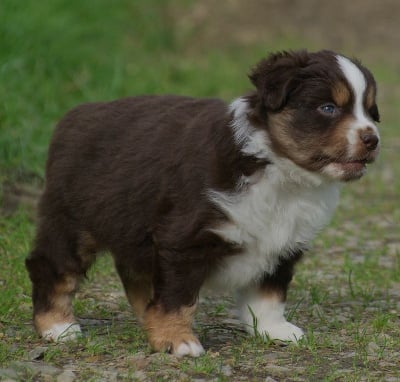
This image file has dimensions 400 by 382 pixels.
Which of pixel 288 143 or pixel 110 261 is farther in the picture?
pixel 110 261

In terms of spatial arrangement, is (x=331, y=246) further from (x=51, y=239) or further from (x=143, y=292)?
→ (x=51, y=239)

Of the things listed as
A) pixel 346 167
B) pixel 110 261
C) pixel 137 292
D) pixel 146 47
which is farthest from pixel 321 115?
pixel 146 47

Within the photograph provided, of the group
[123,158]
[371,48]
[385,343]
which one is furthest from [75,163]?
[371,48]

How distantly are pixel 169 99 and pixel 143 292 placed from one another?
1.10 meters

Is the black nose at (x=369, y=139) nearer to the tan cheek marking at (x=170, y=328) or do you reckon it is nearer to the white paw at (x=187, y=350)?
the tan cheek marking at (x=170, y=328)

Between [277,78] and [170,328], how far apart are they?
4.27 ft

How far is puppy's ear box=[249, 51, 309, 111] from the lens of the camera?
16.1 feet

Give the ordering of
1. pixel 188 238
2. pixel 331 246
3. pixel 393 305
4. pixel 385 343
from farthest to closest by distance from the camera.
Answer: pixel 331 246
pixel 393 305
pixel 385 343
pixel 188 238

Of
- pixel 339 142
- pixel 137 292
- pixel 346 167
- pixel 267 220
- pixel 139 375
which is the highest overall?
pixel 339 142

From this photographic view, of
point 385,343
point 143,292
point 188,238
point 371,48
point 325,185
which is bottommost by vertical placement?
point 371,48

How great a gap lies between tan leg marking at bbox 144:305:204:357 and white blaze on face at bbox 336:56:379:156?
1103 mm

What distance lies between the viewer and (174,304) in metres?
4.91

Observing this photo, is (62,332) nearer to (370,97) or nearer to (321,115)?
(321,115)

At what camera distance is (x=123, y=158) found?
5.30m
